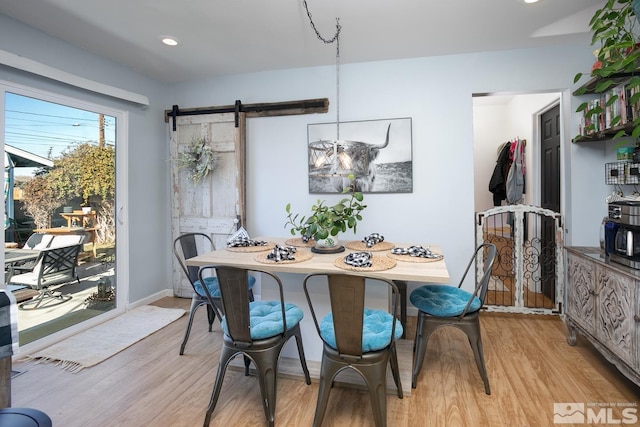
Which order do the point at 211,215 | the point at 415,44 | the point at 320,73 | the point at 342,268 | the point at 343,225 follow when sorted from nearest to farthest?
the point at 342,268
the point at 343,225
the point at 415,44
the point at 320,73
the point at 211,215

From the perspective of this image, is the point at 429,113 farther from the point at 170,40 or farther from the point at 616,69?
the point at 170,40

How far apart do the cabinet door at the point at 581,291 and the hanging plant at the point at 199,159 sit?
352 centimetres

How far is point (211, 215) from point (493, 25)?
3.25 meters

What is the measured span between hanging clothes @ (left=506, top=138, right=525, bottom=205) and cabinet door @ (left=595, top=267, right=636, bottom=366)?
1.97 metres

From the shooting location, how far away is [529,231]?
12.7 feet

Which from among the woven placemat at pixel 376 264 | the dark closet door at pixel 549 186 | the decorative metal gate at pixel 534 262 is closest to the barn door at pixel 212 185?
the woven placemat at pixel 376 264

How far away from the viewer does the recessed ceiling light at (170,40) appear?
2777 mm

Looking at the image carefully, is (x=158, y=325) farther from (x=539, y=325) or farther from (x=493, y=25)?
(x=493, y=25)

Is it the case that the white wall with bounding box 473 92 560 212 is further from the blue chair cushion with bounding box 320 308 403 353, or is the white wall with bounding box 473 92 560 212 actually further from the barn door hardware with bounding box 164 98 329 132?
the blue chair cushion with bounding box 320 308 403 353

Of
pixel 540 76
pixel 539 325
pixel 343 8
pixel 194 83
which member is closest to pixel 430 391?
pixel 539 325

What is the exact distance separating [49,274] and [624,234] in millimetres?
4293

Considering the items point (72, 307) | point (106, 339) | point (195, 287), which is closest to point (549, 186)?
point (195, 287)

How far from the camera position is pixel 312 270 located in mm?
1904

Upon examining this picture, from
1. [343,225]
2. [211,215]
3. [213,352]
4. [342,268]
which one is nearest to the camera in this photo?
[342,268]
